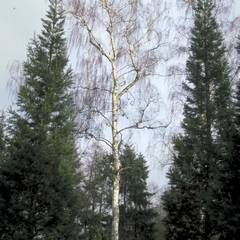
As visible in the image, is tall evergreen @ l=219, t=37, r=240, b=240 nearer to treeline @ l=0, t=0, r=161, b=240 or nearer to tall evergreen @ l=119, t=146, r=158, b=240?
treeline @ l=0, t=0, r=161, b=240

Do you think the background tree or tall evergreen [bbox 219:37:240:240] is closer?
tall evergreen [bbox 219:37:240:240]

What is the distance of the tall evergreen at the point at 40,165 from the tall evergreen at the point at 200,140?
4022 millimetres

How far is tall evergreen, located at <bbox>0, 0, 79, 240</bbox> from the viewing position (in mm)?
9203

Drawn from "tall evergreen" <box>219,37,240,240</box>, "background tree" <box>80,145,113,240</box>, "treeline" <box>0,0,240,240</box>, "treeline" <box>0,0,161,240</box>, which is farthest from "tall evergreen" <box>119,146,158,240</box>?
"tall evergreen" <box>219,37,240,240</box>

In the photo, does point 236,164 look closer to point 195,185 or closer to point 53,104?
point 195,185

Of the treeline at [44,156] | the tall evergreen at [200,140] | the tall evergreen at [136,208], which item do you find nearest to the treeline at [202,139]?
the tall evergreen at [200,140]

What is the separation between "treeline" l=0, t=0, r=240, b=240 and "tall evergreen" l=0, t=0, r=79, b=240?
0.09 feet

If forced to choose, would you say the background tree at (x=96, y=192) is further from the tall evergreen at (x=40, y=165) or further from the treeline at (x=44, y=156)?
the tall evergreen at (x=40, y=165)

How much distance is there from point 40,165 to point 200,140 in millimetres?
6103

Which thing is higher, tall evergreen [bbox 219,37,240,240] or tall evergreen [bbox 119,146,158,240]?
tall evergreen [bbox 119,146,158,240]

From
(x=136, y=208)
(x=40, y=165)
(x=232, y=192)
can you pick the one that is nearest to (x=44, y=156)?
(x=40, y=165)

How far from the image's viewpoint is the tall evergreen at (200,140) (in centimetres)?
1148

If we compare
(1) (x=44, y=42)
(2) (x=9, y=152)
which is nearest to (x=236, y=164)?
(2) (x=9, y=152)

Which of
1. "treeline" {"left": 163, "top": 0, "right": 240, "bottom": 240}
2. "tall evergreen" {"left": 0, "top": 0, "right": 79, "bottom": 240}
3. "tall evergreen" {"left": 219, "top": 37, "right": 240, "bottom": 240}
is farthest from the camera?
"treeline" {"left": 163, "top": 0, "right": 240, "bottom": 240}
